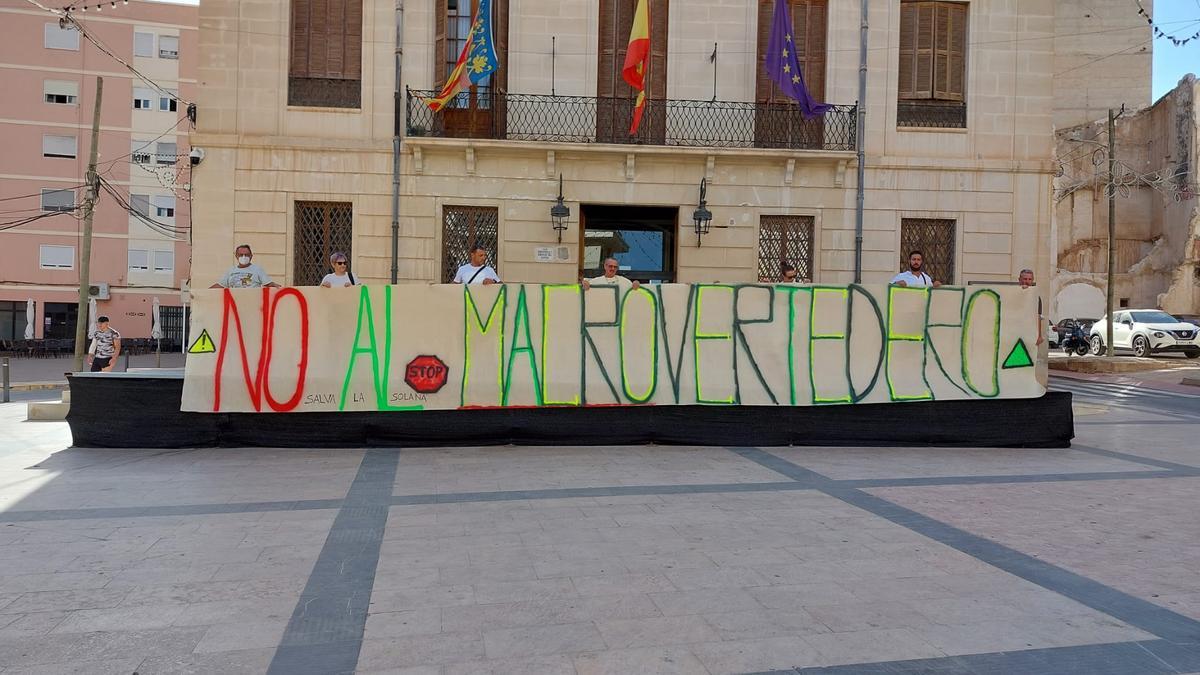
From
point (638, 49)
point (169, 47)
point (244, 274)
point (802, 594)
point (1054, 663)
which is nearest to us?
point (1054, 663)

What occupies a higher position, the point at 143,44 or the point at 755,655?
the point at 143,44

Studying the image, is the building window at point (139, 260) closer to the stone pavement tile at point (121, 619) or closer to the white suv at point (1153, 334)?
the white suv at point (1153, 334)

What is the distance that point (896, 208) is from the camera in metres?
16.0

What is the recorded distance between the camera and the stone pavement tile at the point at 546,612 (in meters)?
3.70

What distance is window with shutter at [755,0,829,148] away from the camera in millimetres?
15883

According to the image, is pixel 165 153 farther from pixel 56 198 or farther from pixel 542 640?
pixel 542 640

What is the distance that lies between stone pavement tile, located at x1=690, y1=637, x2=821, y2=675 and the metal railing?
14.9 metres

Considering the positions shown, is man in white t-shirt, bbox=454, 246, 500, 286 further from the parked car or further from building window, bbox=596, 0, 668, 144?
Answer: the parked car

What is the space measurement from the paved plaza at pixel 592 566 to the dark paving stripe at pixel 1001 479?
0.04 m

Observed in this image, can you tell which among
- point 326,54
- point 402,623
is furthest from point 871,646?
point 326,54

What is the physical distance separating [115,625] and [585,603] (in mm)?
2159

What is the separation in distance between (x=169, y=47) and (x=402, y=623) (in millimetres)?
49323

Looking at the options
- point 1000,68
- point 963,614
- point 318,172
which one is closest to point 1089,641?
point 963,614

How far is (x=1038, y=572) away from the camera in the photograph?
14.7 ft
